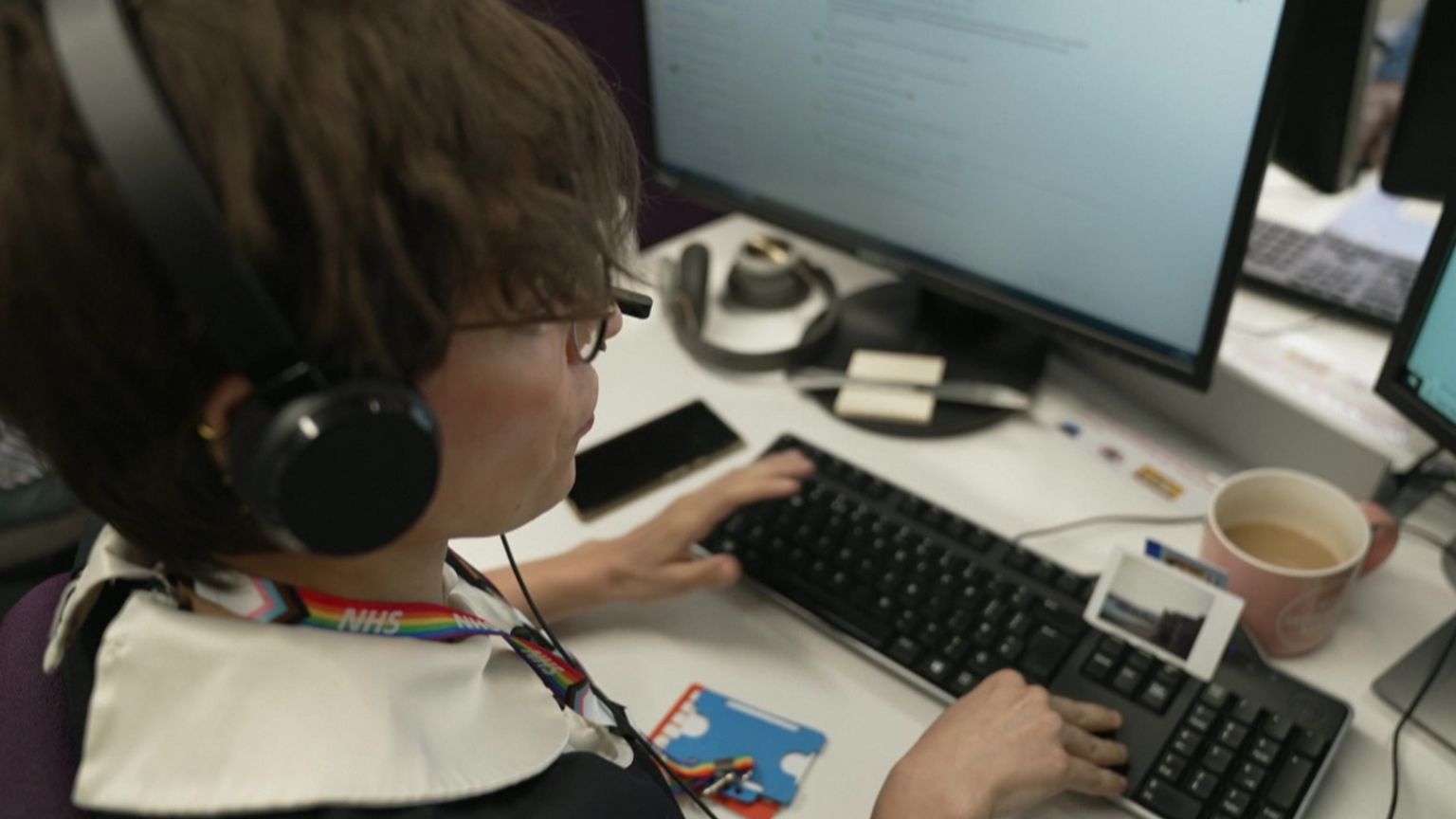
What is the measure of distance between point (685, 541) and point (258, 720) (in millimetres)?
393

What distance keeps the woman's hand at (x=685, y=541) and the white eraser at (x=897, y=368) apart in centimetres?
17

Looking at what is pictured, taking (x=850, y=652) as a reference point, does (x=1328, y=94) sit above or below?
above

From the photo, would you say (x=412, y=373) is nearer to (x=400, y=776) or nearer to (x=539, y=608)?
(x=400, y=776)

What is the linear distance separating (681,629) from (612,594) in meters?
0.06

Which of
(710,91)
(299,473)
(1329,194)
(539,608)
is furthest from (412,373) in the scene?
(1329,194)

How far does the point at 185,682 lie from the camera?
17.9 inches

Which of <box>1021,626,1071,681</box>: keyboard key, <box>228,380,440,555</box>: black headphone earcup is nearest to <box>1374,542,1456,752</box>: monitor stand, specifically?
<box>1021,626,1071,681</box>: keyboard key

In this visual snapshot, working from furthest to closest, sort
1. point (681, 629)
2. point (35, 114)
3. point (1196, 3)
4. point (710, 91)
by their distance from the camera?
point (710, 91), point (681, 629), point (1196, 3), point (35, 114)

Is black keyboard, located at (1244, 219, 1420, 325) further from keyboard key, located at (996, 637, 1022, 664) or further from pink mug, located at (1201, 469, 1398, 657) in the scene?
keyboard key, located at (996, 637, 1022, 664)

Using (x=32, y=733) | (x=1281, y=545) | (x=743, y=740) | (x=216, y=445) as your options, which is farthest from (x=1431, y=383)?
(x=32, y=733)

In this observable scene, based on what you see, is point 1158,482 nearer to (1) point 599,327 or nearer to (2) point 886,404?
(2) point 886,404

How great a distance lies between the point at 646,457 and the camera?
93 centimetres

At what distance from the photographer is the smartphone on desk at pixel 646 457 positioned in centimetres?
90

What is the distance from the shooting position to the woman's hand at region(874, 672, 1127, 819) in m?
0.62
